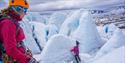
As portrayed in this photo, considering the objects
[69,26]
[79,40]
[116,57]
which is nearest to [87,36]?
[79,40]

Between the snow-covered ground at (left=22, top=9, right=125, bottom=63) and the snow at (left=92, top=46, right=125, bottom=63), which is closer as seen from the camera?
the snow at (left=92, top=46, right=125, bottom=63)

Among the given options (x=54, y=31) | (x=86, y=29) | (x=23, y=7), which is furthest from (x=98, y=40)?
(x=23, y=7)

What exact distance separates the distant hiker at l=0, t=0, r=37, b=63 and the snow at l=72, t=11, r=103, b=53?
18881 mm

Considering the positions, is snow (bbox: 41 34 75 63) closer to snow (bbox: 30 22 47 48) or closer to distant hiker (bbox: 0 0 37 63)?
snow (bbox: 30 22 47 48)

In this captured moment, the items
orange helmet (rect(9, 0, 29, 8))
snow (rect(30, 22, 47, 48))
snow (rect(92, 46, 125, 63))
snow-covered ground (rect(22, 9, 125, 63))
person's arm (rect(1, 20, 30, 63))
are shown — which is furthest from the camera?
snow (rect(30, 22, 47, 48))

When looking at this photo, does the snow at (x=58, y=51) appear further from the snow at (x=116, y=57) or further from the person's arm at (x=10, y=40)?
the person's arm at (x=10, y=40)

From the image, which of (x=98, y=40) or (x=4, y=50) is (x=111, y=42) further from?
(x=4, y=50)

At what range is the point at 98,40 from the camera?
23172mm

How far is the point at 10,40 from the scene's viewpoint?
2982 millimetres

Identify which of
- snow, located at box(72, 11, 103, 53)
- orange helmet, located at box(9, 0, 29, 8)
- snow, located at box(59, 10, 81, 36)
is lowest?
snow, located at box(59, 10, 81, 36)

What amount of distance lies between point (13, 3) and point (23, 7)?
0.35 feet

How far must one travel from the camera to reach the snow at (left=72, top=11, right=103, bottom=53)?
73.1 ft

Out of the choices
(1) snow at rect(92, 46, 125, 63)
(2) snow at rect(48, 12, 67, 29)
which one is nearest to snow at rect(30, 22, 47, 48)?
(2) snow at rect(48, 12, 67, 29)

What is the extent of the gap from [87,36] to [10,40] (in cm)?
2060
